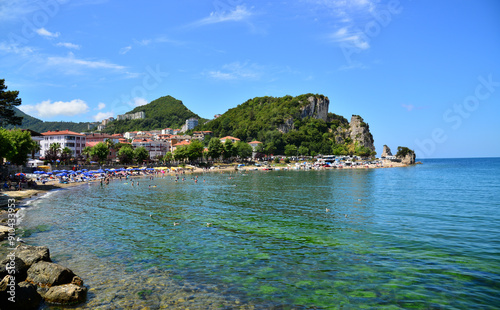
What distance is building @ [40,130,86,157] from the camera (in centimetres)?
12019

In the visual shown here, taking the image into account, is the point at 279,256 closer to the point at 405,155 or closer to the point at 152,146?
the point at 152,146

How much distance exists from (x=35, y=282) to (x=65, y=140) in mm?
126379

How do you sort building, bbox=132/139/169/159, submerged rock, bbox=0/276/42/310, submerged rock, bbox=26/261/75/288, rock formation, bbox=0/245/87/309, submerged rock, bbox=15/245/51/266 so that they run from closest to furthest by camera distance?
submerged rock, bbox=0/276/42/310 < rock formation, bbox=0/245/87/309 < submerged rock, bbox=26/261/75/288 < submerged rock, bbox=15/245/51/266 < building, bbox=132/139/169/159

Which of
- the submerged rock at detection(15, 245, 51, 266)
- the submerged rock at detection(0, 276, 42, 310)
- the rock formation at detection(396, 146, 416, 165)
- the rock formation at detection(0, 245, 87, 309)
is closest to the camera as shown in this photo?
the submerged rock at detection(0, 276, 42, 310)

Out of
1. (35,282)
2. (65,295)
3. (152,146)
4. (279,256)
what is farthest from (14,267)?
(152,146)

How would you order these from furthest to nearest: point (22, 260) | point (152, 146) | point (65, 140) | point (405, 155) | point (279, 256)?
point (405, 155), point (152, 146), point (65, 140), point (279, 256), point (22, 260)

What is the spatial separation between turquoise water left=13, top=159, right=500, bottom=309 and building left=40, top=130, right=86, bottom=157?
102873 mm

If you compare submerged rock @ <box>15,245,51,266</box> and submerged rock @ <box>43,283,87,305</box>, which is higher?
submerged rock @ <box>15,245,51,266</box>

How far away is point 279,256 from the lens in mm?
16547

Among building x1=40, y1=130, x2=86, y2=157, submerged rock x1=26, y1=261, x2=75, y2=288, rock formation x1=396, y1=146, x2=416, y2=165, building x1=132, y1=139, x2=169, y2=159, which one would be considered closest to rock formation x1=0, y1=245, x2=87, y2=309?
submerged rock x1=26, y1=261, x2=75, y2=288

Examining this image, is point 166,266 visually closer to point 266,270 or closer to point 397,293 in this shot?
point 266,270

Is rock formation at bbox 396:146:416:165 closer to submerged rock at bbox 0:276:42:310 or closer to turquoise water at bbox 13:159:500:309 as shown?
turquoise water at bbox 13:159:500:309

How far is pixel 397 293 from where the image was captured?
12.0m

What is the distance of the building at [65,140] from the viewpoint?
120 metres
